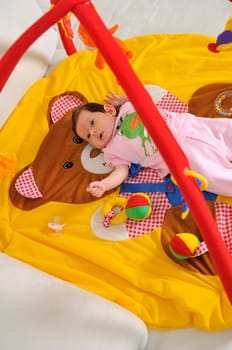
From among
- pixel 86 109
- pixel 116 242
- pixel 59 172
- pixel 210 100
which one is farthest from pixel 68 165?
pixel 210 100

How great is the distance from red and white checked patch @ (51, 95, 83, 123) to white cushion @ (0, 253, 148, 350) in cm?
55

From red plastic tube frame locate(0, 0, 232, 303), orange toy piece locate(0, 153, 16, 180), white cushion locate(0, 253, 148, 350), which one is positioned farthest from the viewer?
orange toy piece locate(0, 153, 16, 180)

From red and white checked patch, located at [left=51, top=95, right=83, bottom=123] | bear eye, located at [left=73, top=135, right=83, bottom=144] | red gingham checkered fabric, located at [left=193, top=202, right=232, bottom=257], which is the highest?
red and white checked patch, located at [left=51, top=95, right=83, bottom=123]

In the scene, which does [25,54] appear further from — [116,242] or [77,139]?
[116,242]

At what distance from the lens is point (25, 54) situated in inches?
61.5

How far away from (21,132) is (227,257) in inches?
33.1

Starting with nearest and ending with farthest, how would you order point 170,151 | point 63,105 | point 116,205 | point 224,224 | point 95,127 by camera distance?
point 170,151 < point 224,224 < point 116,205 < point 95,127 < point 63,105

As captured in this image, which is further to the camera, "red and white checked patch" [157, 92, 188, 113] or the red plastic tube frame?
"red and white checked patch" [157, 92, 188, 113]

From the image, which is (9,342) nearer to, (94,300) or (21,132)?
(94,300)

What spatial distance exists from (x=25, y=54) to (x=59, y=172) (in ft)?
1.49

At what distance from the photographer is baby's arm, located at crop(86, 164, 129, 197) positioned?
1.21 meters

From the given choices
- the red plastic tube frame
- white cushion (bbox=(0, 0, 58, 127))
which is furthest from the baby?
the red plastic tube frame

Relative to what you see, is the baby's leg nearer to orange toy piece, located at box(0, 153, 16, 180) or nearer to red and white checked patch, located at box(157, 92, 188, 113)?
red and white checked patch, located at box(157, 92, 188, 113)

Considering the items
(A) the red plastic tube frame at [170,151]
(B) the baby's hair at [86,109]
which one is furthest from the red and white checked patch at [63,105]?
(A) the red plastic tube frame at [170,151]
